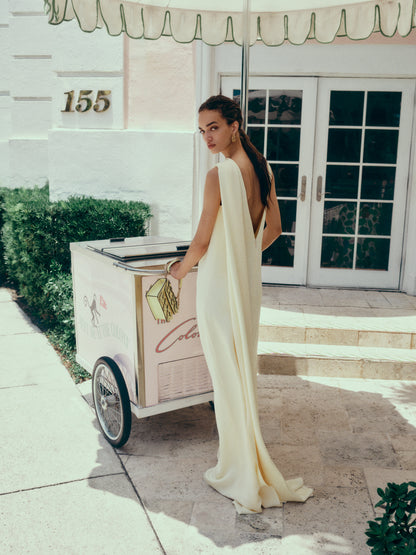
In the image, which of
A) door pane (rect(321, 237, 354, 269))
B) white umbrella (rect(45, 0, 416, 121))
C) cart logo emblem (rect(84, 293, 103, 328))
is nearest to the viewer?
cart logo emblem (rect(84, 293, 103, 328))

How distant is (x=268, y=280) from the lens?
748 centimetres

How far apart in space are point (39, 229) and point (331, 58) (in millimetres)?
3979

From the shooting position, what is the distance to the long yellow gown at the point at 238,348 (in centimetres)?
318

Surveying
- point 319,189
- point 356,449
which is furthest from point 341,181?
point 356,449

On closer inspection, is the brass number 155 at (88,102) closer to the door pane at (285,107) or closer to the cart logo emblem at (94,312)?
the door pane at (285,107)

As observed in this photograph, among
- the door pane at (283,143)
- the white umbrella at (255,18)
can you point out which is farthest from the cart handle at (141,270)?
the door pane at (283,143)

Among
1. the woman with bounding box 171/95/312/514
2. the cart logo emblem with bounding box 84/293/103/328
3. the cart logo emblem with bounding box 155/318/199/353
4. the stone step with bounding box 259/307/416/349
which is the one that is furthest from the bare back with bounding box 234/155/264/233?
the stone step with bounding box 259/307/416/349

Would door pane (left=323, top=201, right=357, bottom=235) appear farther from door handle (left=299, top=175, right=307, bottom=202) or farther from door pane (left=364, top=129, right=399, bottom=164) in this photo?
door pane (left=364, top=129, right=399, bottom=164)

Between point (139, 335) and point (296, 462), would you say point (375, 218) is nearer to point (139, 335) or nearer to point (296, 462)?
point (296, 462)

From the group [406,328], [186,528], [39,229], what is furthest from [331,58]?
[186,528]

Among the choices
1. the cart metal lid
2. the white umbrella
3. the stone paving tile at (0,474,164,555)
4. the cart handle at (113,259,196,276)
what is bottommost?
the stone paving tile at (0,474,164,555)

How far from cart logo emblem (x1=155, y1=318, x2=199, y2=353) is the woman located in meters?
0.45

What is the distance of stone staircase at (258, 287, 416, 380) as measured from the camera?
537cm

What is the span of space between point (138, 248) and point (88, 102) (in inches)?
150
